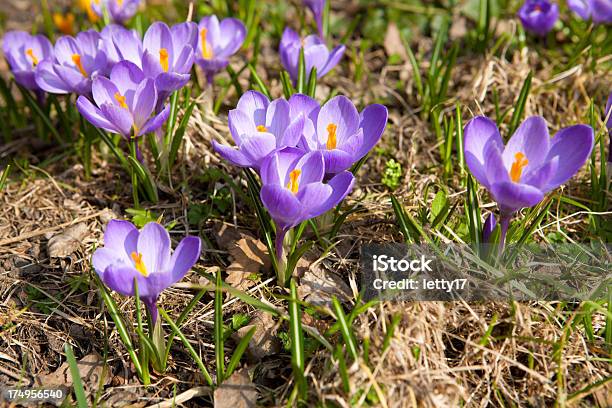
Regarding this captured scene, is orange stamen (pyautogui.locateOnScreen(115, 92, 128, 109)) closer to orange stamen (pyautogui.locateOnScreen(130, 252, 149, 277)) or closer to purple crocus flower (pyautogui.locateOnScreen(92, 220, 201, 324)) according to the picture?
purple crocus flower (pyautogui.locateOnScreen(92, 220, 201, 324))

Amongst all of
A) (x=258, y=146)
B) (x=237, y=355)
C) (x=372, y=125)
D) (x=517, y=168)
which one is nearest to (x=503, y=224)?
(x=517, y=168)

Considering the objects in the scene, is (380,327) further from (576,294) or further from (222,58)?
(222,58)

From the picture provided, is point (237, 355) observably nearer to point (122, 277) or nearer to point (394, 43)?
point (122, 277)

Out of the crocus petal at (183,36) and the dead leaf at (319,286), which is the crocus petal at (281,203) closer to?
the dead leaf at (319,286)

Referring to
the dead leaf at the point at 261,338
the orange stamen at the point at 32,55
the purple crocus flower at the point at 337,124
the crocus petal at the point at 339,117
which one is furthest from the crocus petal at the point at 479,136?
the orange stamen at the point at 32,55

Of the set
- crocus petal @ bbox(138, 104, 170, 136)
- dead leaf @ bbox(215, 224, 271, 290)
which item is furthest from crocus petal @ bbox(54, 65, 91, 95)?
dead leaf @ bbox(215, 224, 271, 290)

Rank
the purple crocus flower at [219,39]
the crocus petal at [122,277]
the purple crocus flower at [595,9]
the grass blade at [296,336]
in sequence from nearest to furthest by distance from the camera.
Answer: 1. the crocus petal at [122,277]
2. the grass blade at [296,336]
3. the purple crocus flower at [219,39]
4. the purple crocus flower at [595,9]
